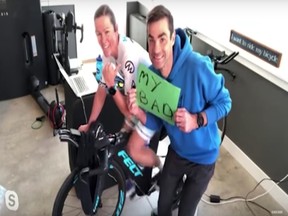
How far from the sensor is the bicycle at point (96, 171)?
4.65 ft

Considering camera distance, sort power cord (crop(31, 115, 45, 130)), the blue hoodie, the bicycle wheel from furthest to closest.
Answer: power cord (crop(31, 115, 45, 130)) → the bicycle wheel → the blue hoodie

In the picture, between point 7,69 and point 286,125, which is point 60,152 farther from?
point 286,125

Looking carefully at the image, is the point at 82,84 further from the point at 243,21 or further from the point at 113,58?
the point at 243,21

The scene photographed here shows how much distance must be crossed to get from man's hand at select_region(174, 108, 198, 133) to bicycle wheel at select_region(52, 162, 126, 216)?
582mm

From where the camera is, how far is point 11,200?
6.72 ft

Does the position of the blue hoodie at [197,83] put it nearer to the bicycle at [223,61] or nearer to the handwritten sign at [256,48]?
the bicycle at [223,61]

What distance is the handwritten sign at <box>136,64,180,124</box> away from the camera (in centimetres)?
125

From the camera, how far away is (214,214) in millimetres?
2010

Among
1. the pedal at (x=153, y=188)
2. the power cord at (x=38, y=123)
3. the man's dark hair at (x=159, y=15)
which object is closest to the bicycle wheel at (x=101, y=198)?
the pedal at (x=153, y=188)

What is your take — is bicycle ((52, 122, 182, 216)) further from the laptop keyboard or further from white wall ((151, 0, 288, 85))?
white wall ((151, 0, 288, 85))

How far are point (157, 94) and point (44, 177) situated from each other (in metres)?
1.35

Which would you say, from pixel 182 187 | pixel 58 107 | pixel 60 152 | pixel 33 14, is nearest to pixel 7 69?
pixel 33 14

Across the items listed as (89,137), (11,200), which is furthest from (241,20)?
(11,200)

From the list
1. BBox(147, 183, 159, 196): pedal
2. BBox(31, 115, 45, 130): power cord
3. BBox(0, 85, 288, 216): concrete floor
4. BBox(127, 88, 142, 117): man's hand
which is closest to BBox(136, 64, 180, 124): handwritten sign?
BBox(127, 88, 142, 117): man's hand
